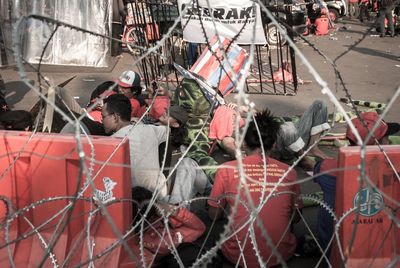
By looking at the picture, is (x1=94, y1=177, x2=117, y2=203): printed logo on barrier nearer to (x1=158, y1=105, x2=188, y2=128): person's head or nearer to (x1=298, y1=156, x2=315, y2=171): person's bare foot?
(x1=158, y1=105, x2=188, y2=128): person's head

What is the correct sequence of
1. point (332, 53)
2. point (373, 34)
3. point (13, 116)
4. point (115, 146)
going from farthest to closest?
point (373, 34)
point (332, 53)
point (13, 116)
point (115, 146)

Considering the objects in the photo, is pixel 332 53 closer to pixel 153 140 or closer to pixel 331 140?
pixel 331 140

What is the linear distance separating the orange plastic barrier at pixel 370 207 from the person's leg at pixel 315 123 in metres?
2.37

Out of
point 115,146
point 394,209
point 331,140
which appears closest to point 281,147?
point 331,140

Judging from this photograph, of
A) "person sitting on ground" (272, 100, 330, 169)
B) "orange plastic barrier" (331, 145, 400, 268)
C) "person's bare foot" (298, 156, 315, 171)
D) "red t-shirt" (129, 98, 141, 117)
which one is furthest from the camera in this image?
"red t-shirt" (129, 98, 141, 117)

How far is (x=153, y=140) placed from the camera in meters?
3.71

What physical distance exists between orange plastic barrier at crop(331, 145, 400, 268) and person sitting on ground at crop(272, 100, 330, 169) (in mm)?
2194

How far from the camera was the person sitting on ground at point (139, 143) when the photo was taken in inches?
142

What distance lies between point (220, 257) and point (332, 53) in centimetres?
954

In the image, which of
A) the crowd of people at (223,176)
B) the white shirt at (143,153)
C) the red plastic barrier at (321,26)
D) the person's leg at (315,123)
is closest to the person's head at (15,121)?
the crowd of people at (223,176)

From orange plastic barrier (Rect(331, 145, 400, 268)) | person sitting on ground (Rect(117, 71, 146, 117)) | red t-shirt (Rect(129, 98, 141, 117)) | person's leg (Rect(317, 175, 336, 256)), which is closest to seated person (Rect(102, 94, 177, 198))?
person's leg (Rect(317, 175, 336, 256))

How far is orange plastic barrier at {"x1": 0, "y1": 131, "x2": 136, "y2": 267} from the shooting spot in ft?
9.76

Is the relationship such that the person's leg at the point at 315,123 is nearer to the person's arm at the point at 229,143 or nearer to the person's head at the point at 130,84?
the person's arm at the point at 229,143

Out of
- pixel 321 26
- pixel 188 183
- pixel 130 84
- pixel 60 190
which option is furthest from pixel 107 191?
pixel 321 26
